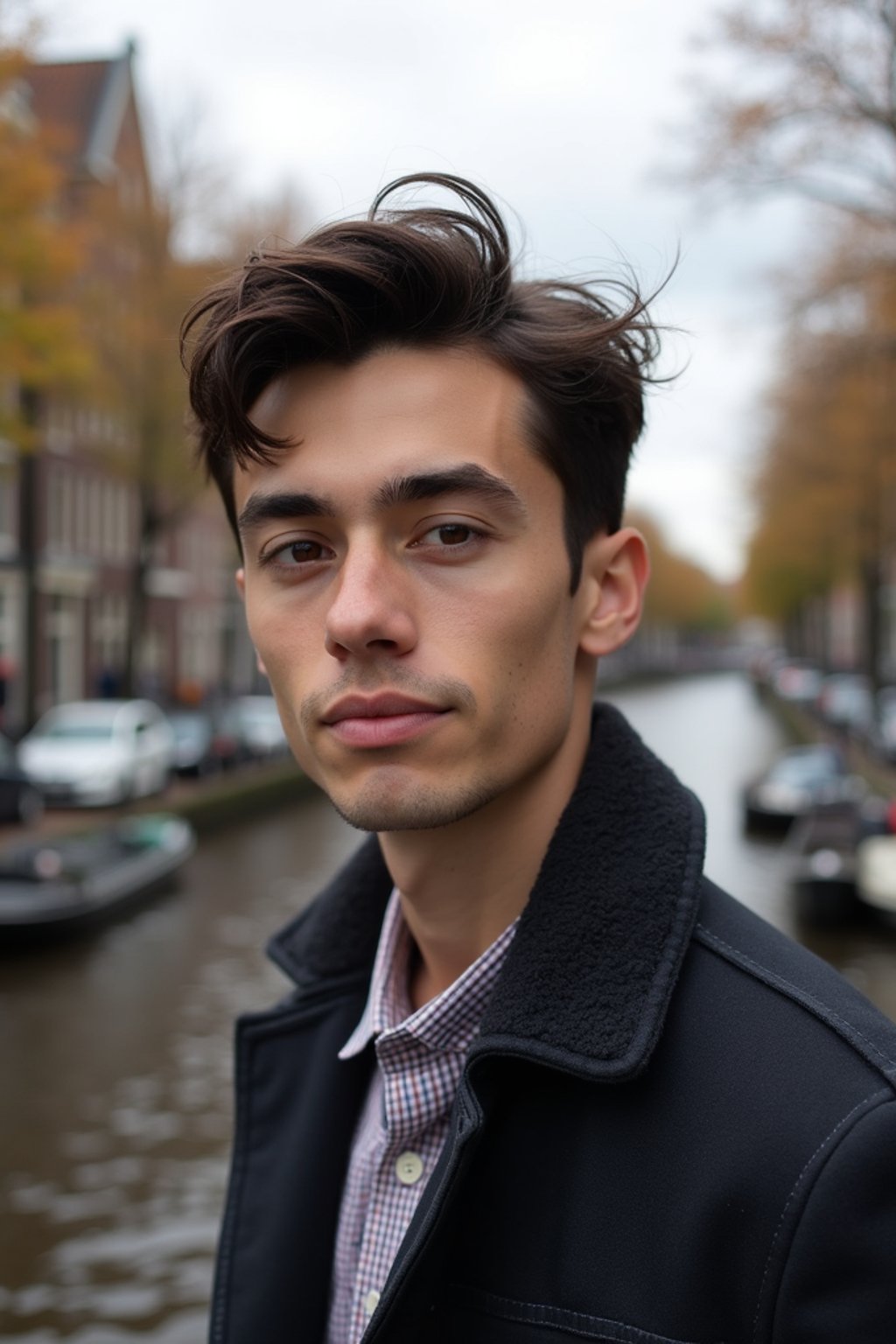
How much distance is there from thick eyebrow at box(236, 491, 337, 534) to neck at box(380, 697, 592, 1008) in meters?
0.39

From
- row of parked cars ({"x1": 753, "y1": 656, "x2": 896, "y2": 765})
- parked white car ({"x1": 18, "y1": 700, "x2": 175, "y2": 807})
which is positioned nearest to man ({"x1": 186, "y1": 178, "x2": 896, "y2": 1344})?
parked white car ({"x1": 18, "y1": 700, "x2": 175, "y2": 807})

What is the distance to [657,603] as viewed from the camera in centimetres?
8481

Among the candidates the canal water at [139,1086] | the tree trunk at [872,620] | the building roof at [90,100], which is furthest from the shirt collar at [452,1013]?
the building roof at [90,100]

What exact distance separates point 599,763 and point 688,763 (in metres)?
27.4

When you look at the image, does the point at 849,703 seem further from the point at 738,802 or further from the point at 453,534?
the point at 453,534

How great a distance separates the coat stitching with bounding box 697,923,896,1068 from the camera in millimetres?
1366

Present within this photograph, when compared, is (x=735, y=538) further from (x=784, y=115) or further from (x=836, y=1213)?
(x=836, y=1213)

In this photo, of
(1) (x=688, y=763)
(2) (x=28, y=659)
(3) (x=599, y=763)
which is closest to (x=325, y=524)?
(3) (x=599, y=763)

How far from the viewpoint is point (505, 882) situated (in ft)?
5.73

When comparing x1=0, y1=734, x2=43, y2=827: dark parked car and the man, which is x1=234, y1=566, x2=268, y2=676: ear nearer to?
the man

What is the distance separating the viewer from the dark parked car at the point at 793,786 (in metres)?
17.6

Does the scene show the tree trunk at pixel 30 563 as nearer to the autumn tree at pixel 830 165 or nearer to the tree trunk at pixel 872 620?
the autumn tree at pixel 830 165

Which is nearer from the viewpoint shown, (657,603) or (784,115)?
(784,115)

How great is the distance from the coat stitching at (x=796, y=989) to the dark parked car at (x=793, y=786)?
51.9 feet
